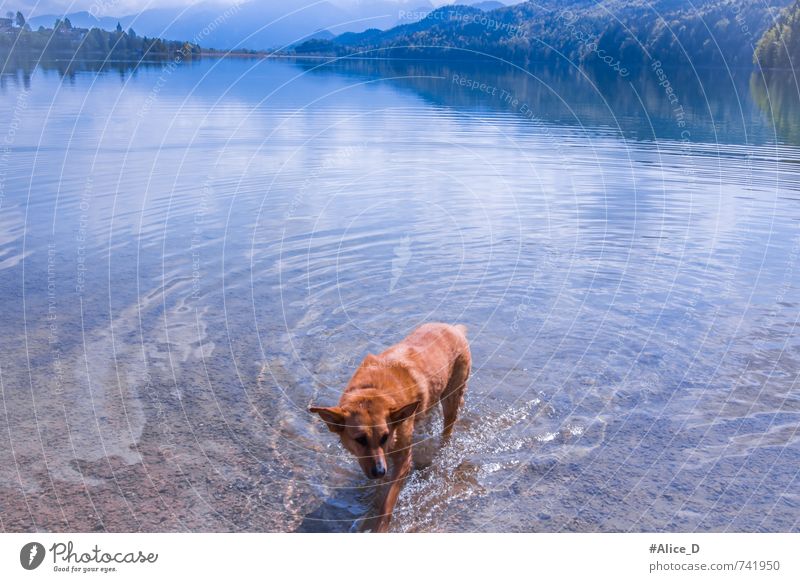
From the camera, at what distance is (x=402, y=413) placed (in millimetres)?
6957

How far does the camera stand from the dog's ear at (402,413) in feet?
22.5

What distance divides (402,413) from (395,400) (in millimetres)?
178

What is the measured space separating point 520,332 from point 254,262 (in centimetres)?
647

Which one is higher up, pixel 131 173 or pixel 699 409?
pixel 131 173

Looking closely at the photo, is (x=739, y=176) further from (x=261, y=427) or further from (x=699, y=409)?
(x=261, y=427)

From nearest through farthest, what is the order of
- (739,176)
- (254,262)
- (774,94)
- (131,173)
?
(254,262)
(131,173)
(739,176)
(774,94)

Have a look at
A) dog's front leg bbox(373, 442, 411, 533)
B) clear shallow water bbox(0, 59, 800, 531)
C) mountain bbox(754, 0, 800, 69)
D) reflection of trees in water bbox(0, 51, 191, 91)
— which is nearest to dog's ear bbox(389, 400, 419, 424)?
dog's front leg bbox(373, 442, 411, 533)

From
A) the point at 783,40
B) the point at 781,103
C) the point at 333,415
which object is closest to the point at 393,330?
the point at 333,415

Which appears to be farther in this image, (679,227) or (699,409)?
(679,227)

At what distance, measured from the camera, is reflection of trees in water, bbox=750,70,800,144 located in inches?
1543

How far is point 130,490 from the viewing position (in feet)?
24.9

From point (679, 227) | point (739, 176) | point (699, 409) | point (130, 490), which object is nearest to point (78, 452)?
point (130, 490)

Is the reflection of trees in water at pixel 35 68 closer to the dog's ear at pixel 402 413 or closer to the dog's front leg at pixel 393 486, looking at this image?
the dog's front leg at pixel 393 486
